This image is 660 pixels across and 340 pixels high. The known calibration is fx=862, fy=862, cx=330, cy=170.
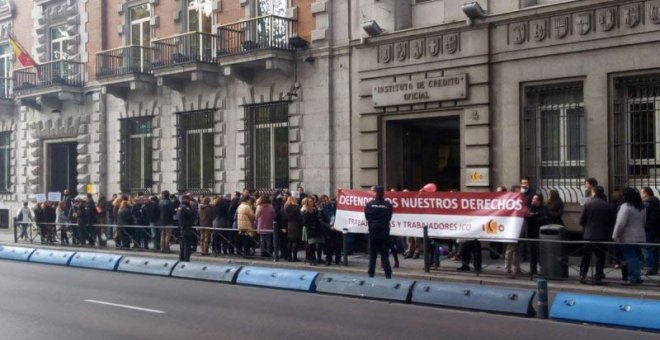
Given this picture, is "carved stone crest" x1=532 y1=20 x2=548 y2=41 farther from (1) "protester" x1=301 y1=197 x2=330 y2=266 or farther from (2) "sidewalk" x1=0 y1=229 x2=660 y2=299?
(1) "protester" x1=301 y1=197 x2=330 y2=266

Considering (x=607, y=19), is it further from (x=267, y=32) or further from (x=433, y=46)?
(x=267, y=32)

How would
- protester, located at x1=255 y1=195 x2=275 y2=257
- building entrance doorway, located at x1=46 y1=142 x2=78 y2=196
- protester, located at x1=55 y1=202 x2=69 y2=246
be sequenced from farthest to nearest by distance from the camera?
building entrance doorway, located at x1=46 y1=142 x2=78 y2=196 → protester, located at x1=55 y1=202 x2=69 y2=246 → protester, located at x1=255 y1=195 x2=275 y2=257

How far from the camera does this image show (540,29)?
20.0m

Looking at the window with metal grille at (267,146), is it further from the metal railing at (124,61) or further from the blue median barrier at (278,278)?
the blue median barrier at (278,278)

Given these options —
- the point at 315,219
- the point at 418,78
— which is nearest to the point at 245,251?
the point at 315,219

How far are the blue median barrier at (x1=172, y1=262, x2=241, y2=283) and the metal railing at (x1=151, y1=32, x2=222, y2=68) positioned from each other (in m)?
9.98

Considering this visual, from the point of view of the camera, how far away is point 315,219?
1970cm

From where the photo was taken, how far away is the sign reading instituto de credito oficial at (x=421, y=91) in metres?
21.4

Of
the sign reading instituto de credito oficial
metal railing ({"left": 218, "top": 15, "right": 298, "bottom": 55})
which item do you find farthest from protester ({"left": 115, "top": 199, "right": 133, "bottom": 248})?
the sign reading instituto de credito oficial

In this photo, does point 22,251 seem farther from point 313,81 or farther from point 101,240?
point 313,81

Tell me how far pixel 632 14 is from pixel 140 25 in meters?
19.2

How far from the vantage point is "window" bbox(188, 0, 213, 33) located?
28.8 m

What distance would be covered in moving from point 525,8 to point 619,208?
250 inches

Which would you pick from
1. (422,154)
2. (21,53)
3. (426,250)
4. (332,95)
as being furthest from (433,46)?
(21,53)
